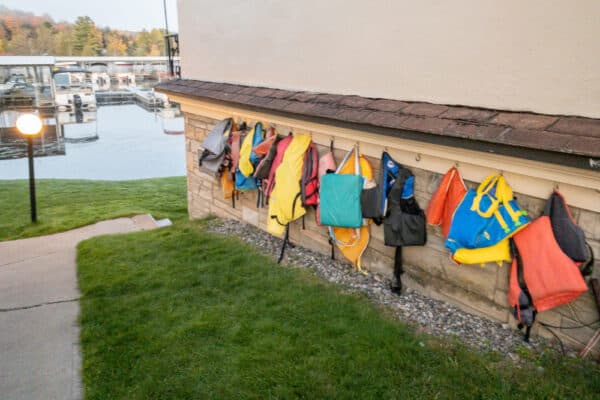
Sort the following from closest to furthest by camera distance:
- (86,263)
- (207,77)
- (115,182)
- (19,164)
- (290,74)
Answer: (290,74)
(86,263)
(207,77)
(115,182)
(19,164)

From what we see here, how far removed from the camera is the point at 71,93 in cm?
3541

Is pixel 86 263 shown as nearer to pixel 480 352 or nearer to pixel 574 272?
pixel 480 352

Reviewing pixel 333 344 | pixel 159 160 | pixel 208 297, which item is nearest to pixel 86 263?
pixel 208 297

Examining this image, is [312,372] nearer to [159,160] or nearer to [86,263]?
[86,263]

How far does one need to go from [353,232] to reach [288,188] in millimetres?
859

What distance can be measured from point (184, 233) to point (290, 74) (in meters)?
2.94

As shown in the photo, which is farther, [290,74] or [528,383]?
[290,74]

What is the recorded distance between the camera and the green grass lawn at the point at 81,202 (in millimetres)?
11696

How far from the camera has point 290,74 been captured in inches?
251

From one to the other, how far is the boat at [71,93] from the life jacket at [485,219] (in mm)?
34120

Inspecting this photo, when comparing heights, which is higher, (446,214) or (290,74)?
(290,74)

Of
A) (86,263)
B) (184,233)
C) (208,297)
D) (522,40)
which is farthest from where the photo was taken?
(184,233)

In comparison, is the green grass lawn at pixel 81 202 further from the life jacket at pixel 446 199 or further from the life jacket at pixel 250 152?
the life jacket at pixel 446 199


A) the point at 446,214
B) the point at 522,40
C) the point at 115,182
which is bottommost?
the point at 115,182
